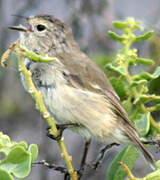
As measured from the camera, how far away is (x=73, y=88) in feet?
9.72

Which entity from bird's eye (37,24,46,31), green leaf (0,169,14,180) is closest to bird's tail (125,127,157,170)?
bird's eye (37,24,46,31)

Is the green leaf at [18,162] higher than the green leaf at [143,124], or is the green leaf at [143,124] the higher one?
the green leaf at [18,162]

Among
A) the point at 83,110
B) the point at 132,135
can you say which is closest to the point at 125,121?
the point at 132,135

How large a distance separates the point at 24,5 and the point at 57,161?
163 cm

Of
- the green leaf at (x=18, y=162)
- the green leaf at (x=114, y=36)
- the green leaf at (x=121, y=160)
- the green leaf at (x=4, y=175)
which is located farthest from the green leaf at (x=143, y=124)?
the green leaf at (x=4, y=175)

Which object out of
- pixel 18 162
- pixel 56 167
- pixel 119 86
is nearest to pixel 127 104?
pixel 119 86

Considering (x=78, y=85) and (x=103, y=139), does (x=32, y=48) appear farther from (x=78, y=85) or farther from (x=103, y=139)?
(x=103, y=139)

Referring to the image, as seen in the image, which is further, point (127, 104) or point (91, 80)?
point (91, 80)

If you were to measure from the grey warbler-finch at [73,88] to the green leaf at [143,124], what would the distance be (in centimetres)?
19

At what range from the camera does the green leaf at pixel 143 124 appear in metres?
2.51

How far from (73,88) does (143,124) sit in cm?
62

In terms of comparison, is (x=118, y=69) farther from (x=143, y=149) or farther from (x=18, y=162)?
(x=18, y=162)

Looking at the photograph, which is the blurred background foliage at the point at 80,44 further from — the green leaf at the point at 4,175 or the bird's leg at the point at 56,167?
the green leaf at the point at 4,175

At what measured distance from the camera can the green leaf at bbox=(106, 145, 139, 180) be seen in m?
2.43
